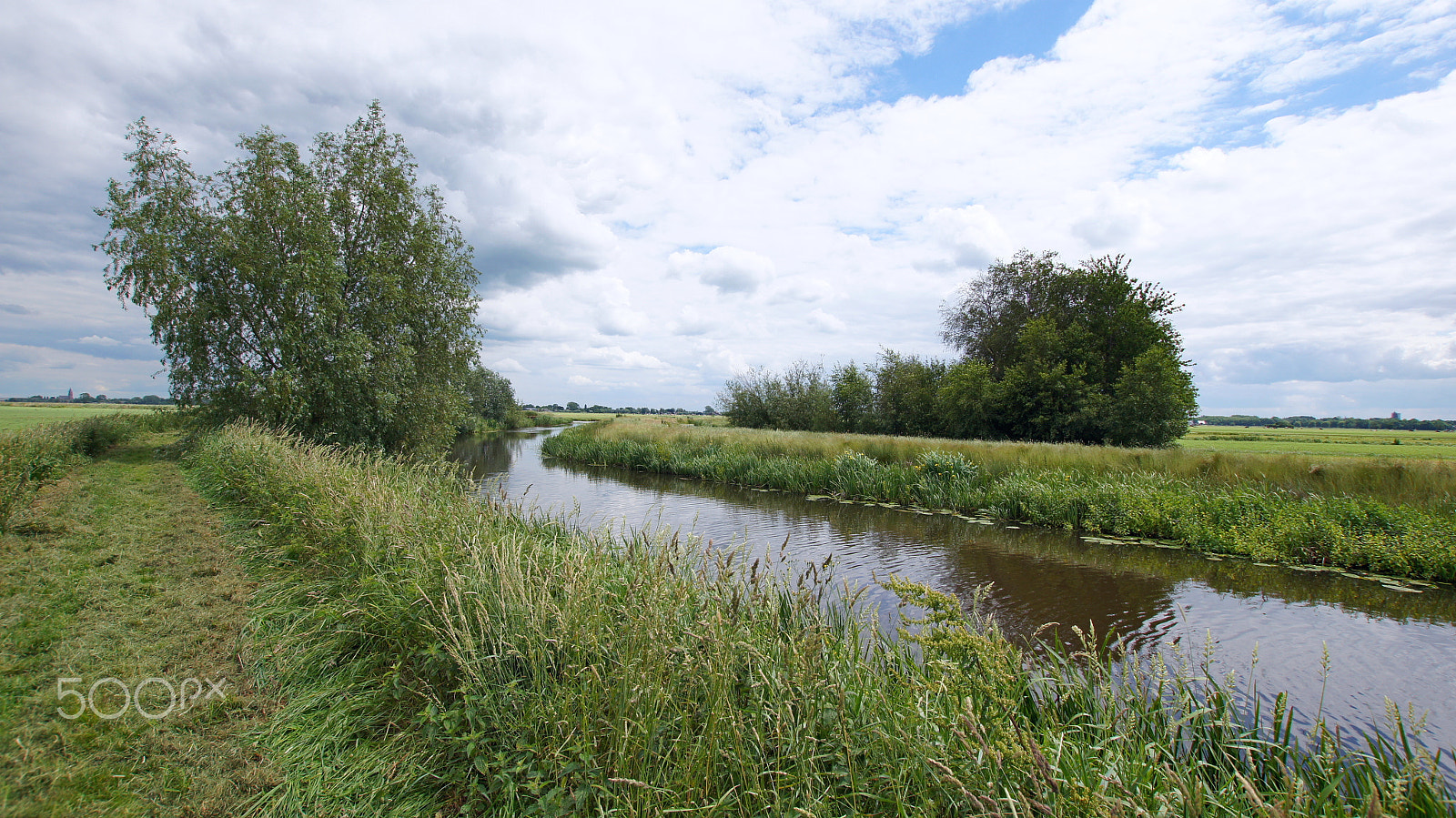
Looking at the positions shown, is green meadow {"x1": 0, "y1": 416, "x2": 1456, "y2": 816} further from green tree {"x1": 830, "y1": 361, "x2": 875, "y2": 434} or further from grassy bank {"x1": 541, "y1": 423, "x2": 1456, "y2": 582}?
green tree {"x1": 830, "y1": 361, "x2": 875, "y2": 434}

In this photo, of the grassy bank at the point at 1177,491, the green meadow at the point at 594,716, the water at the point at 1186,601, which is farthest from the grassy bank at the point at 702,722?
the grassy bank at the point at 1177,491

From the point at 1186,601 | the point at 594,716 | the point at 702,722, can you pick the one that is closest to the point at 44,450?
the point at 594,716

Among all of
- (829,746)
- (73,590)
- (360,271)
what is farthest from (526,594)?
(360,271)

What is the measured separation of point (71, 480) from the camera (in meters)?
10.8

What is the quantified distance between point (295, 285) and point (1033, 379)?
2860cm

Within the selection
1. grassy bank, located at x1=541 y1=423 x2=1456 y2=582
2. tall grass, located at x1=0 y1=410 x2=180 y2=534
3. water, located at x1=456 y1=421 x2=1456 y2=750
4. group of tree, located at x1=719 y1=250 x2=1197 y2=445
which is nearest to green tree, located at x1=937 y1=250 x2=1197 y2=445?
group of tree, located at x1=719 y1=250 x2=1197 y2=445

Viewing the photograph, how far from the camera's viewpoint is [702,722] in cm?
313

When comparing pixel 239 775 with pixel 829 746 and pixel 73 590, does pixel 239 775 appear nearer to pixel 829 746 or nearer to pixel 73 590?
pixel 829 746

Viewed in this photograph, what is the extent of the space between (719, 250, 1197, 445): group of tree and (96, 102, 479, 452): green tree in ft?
75.2

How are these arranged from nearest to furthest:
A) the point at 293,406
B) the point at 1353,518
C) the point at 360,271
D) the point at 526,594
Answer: the point at 526,594 → the point at 1353,518 → the point at 293,406 → the point at 360,271

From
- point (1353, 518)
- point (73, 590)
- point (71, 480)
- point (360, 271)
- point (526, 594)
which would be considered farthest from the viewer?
point (360, 271)

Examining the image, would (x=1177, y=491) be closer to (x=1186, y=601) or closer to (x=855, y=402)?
(x=1186, y=601)

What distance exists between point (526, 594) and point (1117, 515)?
12.1 meters

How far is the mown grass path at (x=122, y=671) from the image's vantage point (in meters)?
2.71
